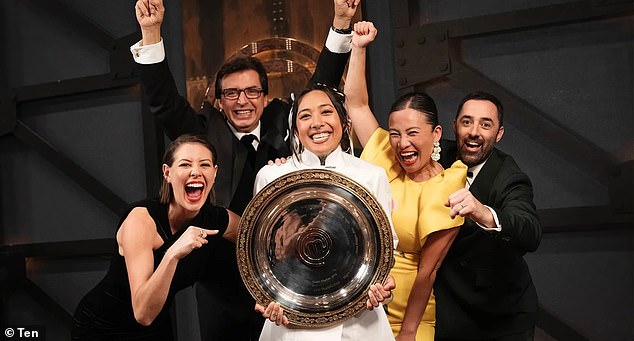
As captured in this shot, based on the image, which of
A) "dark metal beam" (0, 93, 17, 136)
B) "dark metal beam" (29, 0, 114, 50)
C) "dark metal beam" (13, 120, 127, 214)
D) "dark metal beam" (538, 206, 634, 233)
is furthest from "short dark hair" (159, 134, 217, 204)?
"dark metal beam" (0, 93, 17, 136)

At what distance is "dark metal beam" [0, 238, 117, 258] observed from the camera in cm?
507

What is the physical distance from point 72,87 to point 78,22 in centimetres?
41

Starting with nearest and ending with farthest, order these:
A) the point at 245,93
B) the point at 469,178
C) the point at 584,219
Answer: the point at 469,178 < the point at 245,93 < the point at 584,219

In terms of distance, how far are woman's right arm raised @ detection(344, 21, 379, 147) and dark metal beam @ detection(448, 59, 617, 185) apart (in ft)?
4.38

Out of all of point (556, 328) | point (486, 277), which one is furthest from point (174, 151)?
point (556, 328)

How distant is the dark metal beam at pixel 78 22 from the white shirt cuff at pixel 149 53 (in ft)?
7.02

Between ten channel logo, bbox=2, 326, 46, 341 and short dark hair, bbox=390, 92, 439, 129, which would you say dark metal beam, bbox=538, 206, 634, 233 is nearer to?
short dark hair, bbox=390, 92, 439, 129

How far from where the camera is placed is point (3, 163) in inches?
213

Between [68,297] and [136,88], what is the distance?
139 centimetres

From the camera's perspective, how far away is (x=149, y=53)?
9.89 feet

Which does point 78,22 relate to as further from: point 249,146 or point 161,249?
point 161,249

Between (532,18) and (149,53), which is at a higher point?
(532,18)

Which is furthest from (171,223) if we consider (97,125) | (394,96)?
(97,125)

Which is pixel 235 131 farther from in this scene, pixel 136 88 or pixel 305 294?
pixel 136 88
